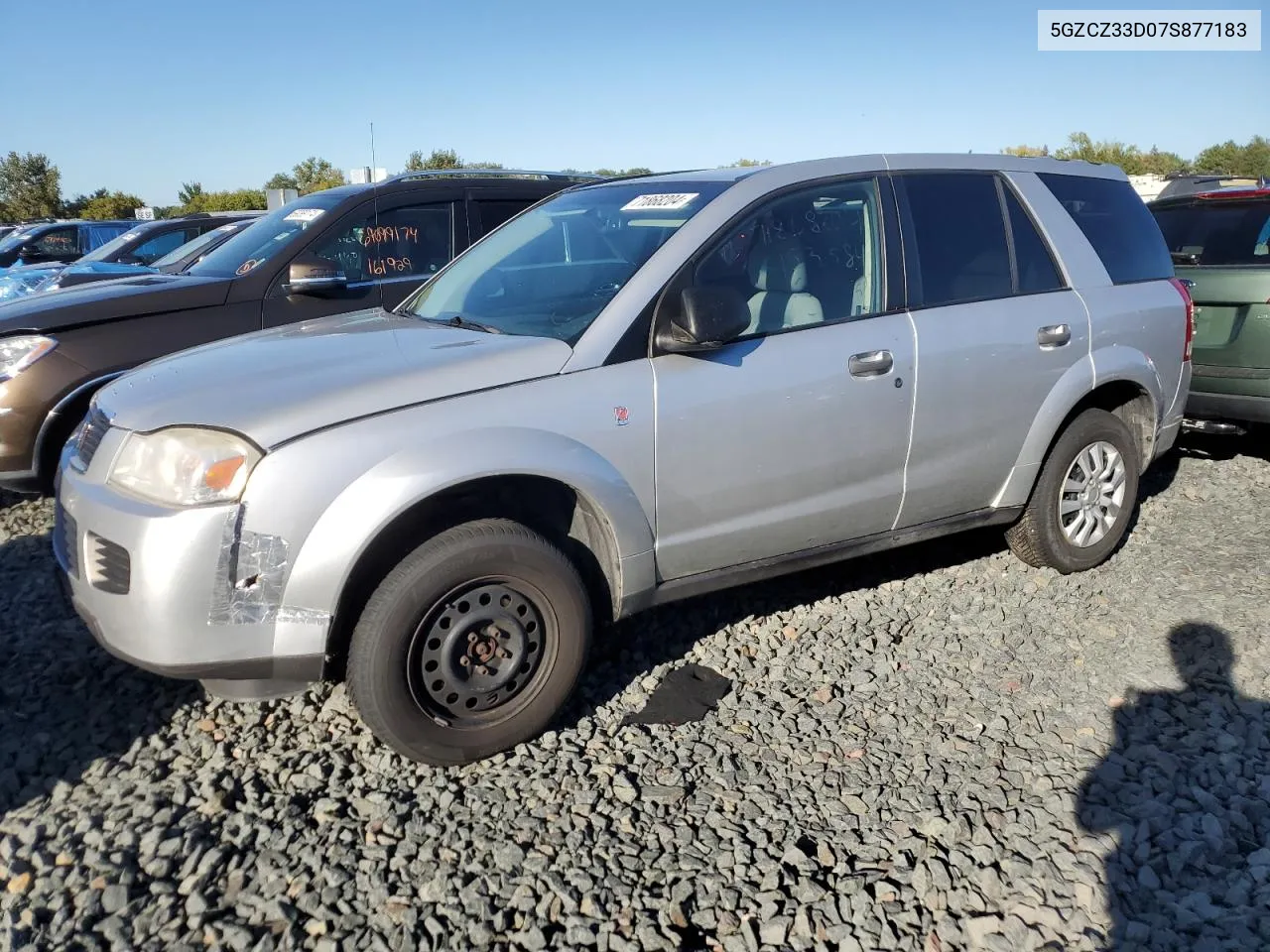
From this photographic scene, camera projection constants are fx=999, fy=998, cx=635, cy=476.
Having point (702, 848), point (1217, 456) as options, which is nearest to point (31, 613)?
point (702, 848)

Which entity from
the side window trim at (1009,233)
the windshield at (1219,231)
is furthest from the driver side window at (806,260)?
the windshield at (1219,231)

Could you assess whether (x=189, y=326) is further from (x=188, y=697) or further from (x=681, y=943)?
(x=681, y=943)

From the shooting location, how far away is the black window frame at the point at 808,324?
3.34 m

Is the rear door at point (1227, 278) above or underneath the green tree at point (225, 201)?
underneath

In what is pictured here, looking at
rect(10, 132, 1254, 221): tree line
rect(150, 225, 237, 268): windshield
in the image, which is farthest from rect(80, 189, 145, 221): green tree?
rect(150, 225, 237, 268): windshield

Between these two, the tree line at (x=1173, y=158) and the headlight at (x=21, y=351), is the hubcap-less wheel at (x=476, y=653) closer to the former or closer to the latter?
the headlight at (x=21, y=351)

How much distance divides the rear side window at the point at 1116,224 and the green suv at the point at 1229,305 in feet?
3.56

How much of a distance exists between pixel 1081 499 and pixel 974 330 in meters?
1.14

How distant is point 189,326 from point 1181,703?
499 centimetres

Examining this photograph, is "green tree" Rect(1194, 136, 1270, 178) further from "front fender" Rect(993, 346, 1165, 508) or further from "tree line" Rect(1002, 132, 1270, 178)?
"front fender" Rect(993, 346, 1165, 508)

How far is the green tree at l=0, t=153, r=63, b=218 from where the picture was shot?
4084cm

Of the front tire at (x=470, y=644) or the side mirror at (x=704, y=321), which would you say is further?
the side mirror at (x=704, y=321)

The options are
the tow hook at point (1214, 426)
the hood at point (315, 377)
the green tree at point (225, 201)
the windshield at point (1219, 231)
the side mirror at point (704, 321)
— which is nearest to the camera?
the hood at point (315, 377)

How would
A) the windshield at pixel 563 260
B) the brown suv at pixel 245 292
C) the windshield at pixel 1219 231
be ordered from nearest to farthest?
1. the windshield at pixel 563 260
2. the brown suv at pixel 245 292
3. the windshield at pixel 1219 231
